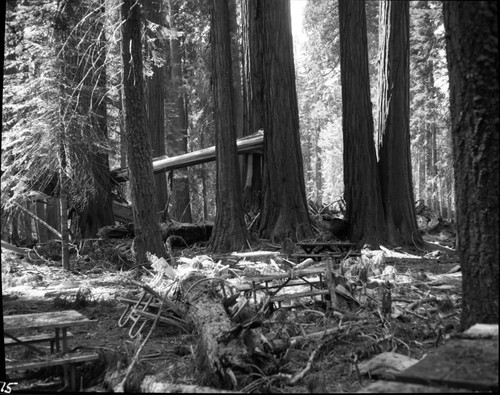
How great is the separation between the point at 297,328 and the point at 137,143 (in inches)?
213

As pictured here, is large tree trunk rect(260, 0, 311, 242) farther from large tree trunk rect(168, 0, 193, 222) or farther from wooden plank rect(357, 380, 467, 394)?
large tree trunk rect(168, 0, 193, 222)

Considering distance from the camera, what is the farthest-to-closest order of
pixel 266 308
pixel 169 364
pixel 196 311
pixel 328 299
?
1. pixel 328 299
2. pixel 266 308
3. pixel 196 311
4. pixel 169 364

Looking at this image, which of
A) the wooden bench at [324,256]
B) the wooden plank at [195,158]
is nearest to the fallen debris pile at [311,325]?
the wooden bench at [324,256]

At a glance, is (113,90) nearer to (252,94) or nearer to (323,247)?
(252,94)

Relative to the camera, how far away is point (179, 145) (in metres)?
26.0

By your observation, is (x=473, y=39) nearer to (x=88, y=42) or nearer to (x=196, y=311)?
(x=196, y=311)

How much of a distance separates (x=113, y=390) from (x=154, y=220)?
232 inches

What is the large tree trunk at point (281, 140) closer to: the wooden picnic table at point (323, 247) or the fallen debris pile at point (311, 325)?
the wooden picnic table at point (323, 247)

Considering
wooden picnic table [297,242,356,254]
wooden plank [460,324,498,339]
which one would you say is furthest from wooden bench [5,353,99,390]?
wooden picnic table [297,242,356,254]

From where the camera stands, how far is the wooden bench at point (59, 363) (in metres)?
4.26

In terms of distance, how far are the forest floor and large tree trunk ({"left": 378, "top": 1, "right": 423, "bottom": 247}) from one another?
2.57m

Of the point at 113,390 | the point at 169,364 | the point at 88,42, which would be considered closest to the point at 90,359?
the point at 113,390

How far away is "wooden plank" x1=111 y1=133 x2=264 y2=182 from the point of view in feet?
41.9

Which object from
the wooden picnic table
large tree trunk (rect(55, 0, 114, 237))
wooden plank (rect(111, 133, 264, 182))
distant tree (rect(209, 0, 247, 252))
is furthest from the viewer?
wooden plank (rect(111, 133, 264, 182))
